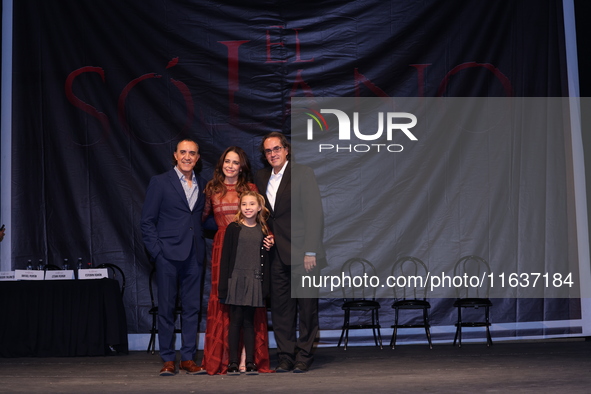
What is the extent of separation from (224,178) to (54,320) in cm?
192

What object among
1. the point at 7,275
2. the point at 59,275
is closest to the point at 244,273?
the point at 59,275

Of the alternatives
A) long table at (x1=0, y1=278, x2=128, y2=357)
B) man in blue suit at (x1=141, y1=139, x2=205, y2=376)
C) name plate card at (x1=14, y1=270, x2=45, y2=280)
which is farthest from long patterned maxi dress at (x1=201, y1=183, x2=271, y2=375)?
name plate card at (x1=14, y1=270, x2=45, y2=280)

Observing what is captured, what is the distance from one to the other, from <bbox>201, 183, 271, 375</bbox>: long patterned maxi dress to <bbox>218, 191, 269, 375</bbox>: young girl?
0.29 ft

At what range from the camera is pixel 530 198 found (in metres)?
6.04

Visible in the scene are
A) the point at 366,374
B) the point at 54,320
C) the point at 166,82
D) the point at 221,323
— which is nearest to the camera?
the point at 366,374

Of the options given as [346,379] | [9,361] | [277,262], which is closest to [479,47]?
[277,262]

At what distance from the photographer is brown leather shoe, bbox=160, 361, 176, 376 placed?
14.9ft

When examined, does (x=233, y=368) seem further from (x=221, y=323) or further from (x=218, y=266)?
(x=218, y=266)

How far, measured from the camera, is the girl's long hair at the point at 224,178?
15.4 ft

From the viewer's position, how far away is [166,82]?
235 inches

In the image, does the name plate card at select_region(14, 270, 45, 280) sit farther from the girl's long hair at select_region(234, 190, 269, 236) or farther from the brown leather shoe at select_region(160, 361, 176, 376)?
the girl's long hair at select_region(234, 190, 269, 236)

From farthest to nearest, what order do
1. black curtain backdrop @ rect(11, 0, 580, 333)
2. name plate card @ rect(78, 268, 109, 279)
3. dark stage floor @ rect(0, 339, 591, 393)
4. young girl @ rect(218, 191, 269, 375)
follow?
black curtain backdrop @ rect(11, 0, 580, 333), name plate card @ rect(78, 268, 109, 279), young girl @ rect(218, 191, 269, 375), dark stage floor @ rect(0, 339, 591, 393)

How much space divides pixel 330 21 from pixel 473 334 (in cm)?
298

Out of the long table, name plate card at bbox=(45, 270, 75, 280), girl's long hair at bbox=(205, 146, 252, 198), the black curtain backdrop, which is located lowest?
the long table
